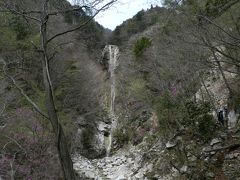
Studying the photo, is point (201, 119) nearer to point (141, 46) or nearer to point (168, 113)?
point (168, 113)

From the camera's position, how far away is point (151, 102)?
1605 cm

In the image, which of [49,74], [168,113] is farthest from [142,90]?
[49,74]

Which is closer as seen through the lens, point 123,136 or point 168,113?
point 168,113

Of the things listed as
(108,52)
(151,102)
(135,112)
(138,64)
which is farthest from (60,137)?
(108,52)

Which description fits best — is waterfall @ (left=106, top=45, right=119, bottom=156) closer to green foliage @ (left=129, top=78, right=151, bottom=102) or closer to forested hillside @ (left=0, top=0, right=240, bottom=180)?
forested hillside @ (left=0, top=0, right=240, bottom=180)

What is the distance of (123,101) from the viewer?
23.5 metres

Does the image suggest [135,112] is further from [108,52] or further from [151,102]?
[108,52]

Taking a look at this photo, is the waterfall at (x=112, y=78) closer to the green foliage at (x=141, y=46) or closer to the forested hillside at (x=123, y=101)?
the forested hillside at (x=123, y=101)

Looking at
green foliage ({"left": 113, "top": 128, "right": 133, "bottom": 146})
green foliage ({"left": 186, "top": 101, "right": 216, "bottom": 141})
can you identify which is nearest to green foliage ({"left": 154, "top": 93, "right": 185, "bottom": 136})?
green foliage ({"left": 186, "top": 101, "right": 216, "bottom": 141})

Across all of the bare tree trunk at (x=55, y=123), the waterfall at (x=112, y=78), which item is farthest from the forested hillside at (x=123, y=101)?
the waterfall at (x=112, y=78)

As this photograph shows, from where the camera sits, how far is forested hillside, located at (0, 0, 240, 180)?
4555mm

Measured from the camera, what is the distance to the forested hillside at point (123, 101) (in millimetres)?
4555

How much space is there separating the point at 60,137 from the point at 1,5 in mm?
1957

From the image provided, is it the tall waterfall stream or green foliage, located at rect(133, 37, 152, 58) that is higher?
green foliage, located at rect(133, 37, 152, 58)
